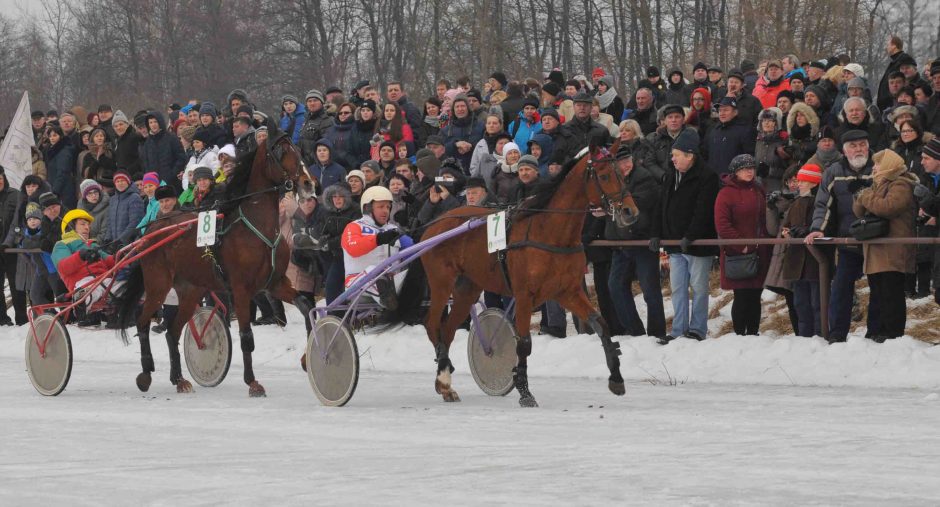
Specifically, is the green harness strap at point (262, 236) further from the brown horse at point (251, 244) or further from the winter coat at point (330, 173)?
the winter coat at point (330, 173)

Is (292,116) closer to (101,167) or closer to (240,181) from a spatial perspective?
(101,167)

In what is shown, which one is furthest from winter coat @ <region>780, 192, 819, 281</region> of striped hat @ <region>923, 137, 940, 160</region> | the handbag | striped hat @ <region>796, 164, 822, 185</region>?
striped hat @ <region>923, 137, 940, 160</region>

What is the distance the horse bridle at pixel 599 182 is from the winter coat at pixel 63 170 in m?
13.6

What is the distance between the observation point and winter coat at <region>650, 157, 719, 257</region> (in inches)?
540

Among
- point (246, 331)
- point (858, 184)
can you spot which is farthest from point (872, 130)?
point (246, 331)

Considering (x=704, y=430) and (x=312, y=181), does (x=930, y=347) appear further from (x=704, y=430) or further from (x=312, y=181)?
(x=312, y=181)

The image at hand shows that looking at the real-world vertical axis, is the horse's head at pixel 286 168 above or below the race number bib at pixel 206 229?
above

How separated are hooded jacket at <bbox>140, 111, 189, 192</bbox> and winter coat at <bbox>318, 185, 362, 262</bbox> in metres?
5.38

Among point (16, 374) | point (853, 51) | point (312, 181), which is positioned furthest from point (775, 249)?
point (853, 51)

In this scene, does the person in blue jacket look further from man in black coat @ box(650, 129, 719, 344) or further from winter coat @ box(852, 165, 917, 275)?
winter coat @ box(852, 165, 917, 275)

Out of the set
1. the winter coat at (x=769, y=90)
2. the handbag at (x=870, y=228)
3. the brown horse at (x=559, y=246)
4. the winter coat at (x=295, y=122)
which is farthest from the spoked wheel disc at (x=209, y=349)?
the winter coat at (x=769, y=90)

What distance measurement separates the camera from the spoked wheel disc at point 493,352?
11719 mm

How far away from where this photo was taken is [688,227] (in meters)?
13.8

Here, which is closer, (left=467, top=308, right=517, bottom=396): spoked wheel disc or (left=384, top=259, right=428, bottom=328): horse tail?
(left=467, top=308, right=517, bottom=396): spoked wheel disc
